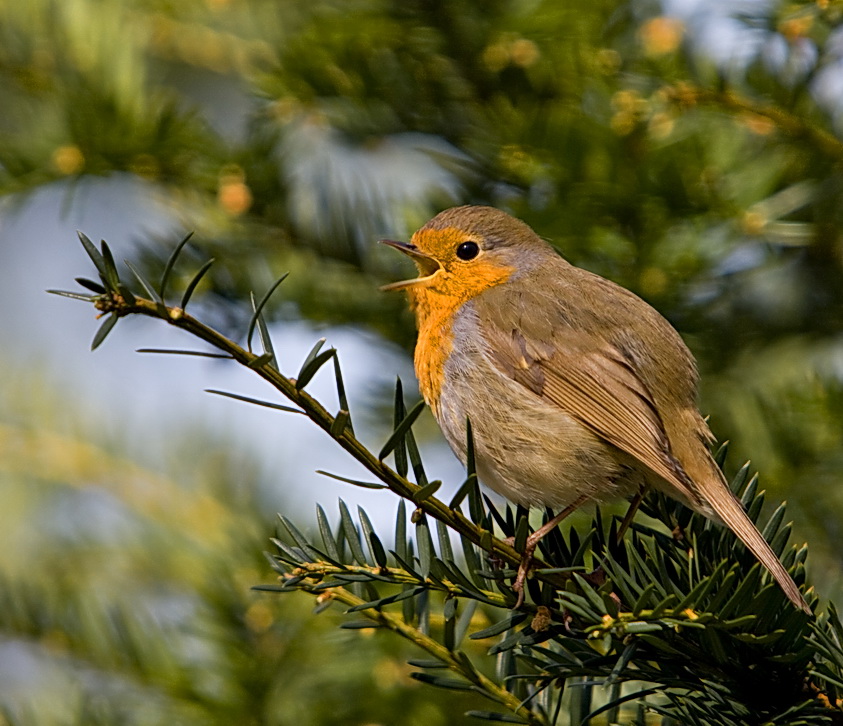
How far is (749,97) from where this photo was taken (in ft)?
7.11

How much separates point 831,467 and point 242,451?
149 centimetres

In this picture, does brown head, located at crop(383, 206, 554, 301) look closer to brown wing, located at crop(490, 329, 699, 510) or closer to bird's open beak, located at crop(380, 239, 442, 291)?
bird's open beak, located at crop(380, 239, 442, 291)

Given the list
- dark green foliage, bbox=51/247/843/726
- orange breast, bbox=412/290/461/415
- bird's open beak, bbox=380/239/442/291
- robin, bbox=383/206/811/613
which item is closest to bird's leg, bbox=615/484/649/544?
robin, bbox=383/206/811/613

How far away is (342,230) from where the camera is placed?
7.89 ft

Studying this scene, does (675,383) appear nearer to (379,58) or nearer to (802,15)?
(802,15)

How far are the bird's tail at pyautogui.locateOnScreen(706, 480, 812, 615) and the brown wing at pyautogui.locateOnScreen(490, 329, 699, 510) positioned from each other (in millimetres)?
265

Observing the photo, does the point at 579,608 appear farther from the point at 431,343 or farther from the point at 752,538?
the point at 431,343

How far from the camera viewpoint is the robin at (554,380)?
84.7 inches

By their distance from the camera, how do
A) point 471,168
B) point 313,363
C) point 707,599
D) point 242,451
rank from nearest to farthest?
point 313,363 → point 707,599 → point 471,168 → point 242,451

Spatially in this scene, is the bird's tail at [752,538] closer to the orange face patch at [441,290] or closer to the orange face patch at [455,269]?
the orange face patch at [441,290]

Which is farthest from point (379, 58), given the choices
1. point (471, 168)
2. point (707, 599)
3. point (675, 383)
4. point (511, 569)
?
point (707, 599)

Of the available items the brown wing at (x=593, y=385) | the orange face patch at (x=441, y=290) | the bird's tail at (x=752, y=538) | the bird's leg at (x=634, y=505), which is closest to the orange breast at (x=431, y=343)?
the orange face patch at (x=441, y=290)

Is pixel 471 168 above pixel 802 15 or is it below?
below

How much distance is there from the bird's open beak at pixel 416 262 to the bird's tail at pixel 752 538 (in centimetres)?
85
